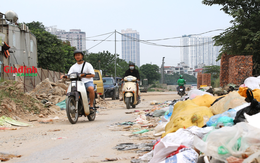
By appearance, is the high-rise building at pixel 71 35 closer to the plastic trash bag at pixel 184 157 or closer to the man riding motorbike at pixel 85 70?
the man riding motorbike at pixel 85 70

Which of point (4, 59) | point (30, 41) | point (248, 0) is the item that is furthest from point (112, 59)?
point (248, 0)

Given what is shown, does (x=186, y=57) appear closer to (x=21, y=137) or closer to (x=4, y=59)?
(x=4, y=59)

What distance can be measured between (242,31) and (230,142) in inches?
540

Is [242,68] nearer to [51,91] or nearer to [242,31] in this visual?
[242,31]

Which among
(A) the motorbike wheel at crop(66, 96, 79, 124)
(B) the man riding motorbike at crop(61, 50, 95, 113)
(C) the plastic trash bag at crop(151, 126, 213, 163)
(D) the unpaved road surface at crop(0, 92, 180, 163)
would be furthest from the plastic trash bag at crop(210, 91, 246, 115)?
(B) the man riding motorbike at crop(61, 50, 95, 113)

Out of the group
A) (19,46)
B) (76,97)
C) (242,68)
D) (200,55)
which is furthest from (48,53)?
(200,55)

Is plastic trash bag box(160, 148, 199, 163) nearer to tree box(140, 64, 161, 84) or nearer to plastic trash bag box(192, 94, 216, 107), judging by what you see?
plastic trash bag box(192, 94, 216, 107)

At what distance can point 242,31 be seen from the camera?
15.0 m

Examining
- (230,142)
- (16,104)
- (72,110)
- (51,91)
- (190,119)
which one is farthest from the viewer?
(51,91)

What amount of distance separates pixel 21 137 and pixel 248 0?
14.8 metres

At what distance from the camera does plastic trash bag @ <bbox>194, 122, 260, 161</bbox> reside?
7.98ft

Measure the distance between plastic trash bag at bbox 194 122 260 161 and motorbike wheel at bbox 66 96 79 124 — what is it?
14.9ft

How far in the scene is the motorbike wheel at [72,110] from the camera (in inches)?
268

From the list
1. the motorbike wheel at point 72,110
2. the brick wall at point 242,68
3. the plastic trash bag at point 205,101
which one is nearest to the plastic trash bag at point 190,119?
the plastic trash bag at point 205,101
